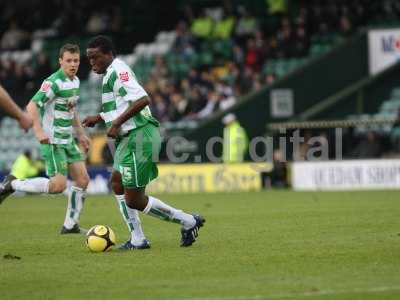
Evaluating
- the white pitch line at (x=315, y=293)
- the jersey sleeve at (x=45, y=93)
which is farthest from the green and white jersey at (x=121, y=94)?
the white pitch line at (x=315, y=293)

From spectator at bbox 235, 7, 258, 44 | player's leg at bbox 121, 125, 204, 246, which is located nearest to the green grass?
player's leg at bbox 121, 125, 204, 246

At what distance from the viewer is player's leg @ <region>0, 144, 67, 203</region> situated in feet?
47.6

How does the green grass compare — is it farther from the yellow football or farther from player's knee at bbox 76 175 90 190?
player's knee at bbox 76 175 90 190

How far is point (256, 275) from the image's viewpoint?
9641 millimetres

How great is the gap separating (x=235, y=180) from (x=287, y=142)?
6.62ft

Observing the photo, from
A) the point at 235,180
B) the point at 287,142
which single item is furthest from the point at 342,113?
the point at 235,180

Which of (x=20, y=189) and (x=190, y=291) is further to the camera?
(x=20, y=189)

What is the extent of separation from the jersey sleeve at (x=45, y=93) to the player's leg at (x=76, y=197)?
3.46 ft

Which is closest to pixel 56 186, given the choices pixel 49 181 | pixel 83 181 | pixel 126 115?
pixel 49 181

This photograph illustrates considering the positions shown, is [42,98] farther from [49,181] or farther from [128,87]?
[128,87]

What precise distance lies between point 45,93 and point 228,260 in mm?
4731

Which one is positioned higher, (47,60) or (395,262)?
(47,60)

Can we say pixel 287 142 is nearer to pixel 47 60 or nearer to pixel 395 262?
pixel 47 60

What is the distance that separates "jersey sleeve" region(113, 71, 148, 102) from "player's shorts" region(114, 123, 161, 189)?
0.41 meters
